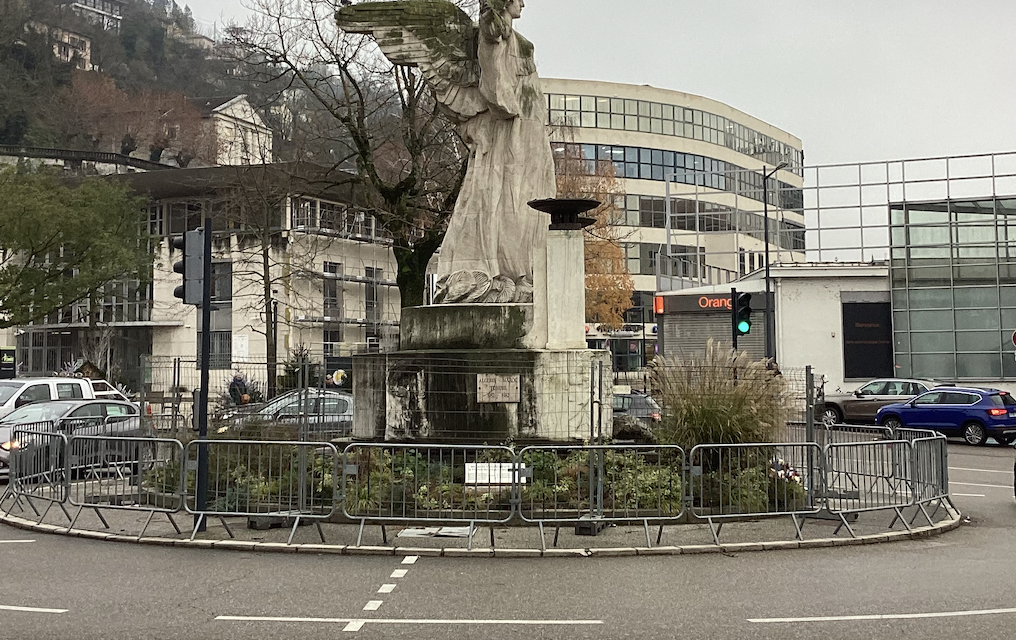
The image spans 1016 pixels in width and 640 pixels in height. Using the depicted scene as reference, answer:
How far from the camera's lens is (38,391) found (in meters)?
23.1

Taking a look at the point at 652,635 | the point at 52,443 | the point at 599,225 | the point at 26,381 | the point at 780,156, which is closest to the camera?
the point at 652,635

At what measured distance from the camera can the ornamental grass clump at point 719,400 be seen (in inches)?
515

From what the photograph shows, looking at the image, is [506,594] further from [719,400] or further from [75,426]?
[75,426]

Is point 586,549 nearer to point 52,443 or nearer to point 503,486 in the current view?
point 503,486

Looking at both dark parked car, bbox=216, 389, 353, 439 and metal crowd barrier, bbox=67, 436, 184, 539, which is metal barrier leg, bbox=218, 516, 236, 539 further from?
dark parked car, bbox=216, 389, 353, 439

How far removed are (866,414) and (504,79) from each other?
20285mm

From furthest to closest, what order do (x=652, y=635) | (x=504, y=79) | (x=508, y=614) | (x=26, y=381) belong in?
(x=26, y=381) < (x=504, y=79) < (x=508, y=614) < (x=652, y=635)

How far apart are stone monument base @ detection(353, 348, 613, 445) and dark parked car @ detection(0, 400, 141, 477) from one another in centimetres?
375

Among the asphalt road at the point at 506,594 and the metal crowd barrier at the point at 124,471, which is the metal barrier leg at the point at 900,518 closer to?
the asphalt road at the point at 506,594

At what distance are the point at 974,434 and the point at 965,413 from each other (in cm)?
58

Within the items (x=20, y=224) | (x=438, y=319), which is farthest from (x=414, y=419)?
(x=20, y=224)

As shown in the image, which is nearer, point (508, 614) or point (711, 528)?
point (508, 614)

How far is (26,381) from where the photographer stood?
23.0 m

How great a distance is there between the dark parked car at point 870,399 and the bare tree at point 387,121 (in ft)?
42.6
